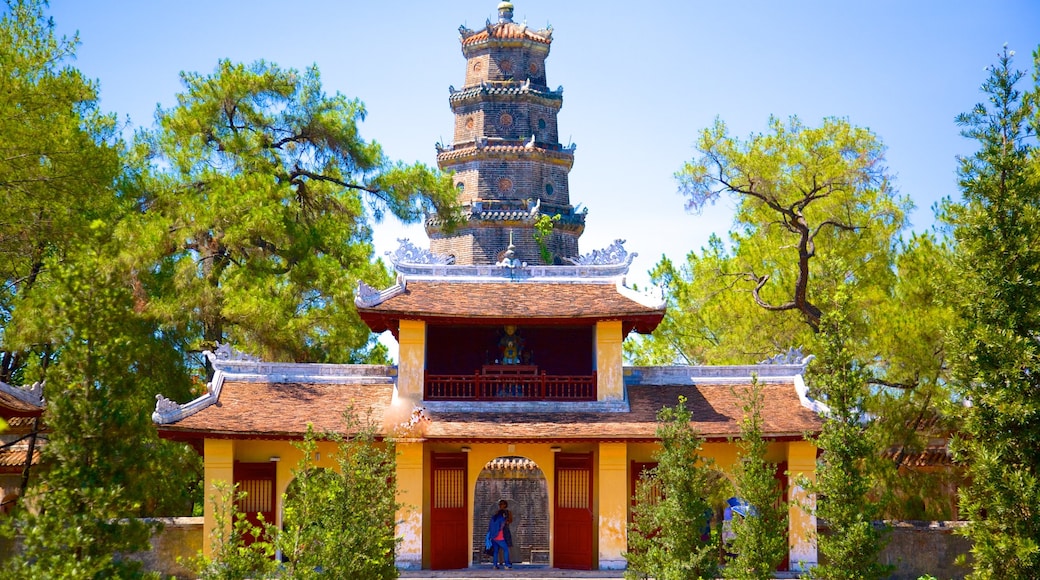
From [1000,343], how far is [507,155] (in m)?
25.1

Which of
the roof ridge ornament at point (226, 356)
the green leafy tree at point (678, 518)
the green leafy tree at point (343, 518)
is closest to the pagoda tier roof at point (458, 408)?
the roof ridge ornament at point (226, 356)

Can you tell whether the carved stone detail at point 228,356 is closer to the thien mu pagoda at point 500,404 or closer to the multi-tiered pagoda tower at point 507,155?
A: the thien mu pagoda at point 500,404

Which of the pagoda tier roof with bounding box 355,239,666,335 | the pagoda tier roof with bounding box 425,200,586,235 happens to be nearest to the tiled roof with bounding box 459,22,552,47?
the pagoda tier roof with bounding box 425,200,586,235

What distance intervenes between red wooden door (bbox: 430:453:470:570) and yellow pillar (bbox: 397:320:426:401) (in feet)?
4.40

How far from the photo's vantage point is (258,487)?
78.9 feet

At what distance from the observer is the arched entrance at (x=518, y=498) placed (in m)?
35.2

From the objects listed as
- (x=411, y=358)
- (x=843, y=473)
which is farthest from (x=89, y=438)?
(x=411, y=358)

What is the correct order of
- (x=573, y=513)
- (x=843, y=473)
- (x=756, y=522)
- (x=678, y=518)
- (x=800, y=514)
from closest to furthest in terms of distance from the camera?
1. (x=843, y=473)
2. (x=756, y=522)
3. (x=678, y=518)
4. (x=800, y=514)
5. (x=573, y=513)

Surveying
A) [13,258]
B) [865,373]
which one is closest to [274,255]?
[13,258]

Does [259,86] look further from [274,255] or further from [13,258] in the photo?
[13,258]

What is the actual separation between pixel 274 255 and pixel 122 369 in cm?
1702

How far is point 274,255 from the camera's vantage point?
31.0m

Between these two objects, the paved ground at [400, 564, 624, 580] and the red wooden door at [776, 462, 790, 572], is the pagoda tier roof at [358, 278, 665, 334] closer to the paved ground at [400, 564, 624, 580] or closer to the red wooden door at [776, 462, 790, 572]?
the red wooden door at [776, 462, 790, 572]

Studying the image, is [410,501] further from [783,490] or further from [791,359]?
[791,359]
